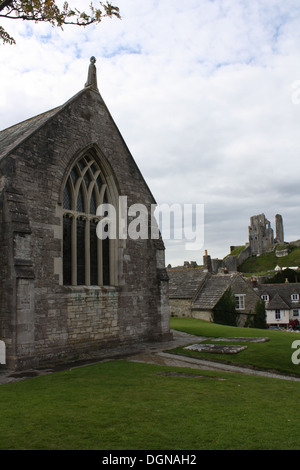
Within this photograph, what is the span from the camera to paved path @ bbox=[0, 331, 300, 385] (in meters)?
11.1

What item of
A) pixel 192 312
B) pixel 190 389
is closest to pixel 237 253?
pixel 192 312

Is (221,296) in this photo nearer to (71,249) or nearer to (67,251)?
(71,249)

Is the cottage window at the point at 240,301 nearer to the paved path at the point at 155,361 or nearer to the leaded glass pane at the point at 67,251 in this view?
the paved path at the point at 155,361

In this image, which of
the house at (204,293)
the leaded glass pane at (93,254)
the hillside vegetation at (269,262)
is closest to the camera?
the leaded glass pane at (93,254)

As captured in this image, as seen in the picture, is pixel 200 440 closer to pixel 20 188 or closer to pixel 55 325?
pixel 55 325

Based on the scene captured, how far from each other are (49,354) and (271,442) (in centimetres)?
877

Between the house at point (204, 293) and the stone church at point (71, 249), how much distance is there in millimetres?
16583

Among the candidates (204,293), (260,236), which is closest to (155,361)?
(204,293)

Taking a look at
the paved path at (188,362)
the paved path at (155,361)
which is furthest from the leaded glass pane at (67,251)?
the paved path at (188,362)

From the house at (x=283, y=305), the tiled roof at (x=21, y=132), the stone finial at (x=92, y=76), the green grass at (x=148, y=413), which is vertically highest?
the stone finial at (x=92, y=76)

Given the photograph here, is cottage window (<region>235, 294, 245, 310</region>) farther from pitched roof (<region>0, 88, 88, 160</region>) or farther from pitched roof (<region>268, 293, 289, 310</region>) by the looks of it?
pitched roof (<region>0, 88, 88, 160</region>)

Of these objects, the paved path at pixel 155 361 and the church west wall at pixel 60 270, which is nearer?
the paved path at pixel 155 361

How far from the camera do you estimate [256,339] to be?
54.1 ft

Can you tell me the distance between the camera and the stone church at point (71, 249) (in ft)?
38.4
